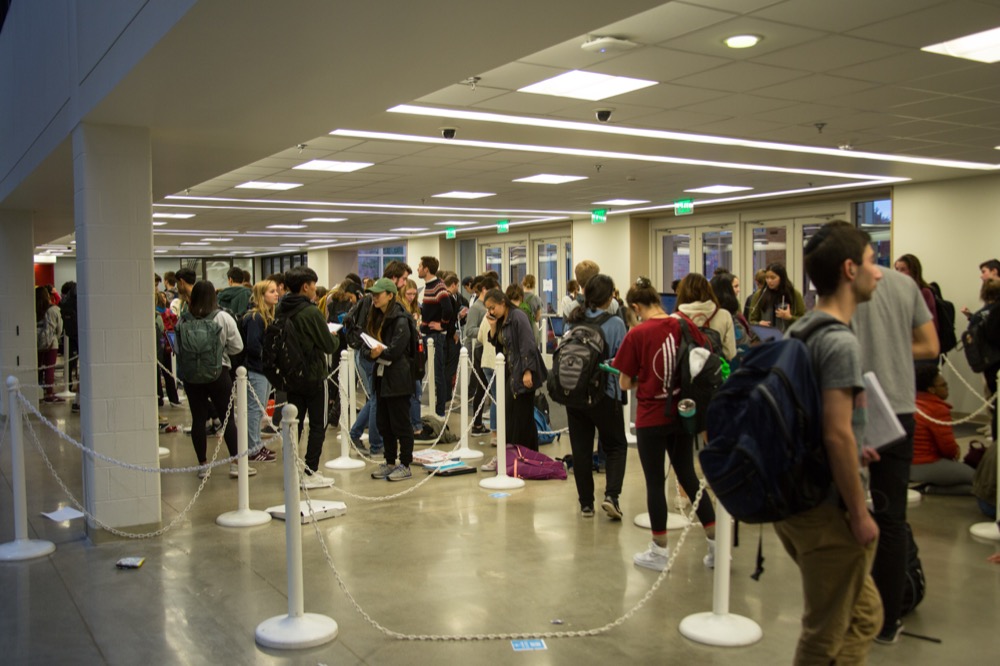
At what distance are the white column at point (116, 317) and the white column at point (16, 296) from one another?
7300 millimetres

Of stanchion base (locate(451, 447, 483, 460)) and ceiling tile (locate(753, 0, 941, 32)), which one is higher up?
ceiling tile (locate(753, 0, 941, 32))

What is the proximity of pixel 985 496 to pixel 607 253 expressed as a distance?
574 inches

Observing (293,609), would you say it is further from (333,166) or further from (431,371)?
(333,166)

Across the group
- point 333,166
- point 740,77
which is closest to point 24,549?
point 740,77

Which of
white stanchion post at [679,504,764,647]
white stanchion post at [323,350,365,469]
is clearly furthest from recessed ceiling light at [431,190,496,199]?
white stanchion post at [679,504,764,647]

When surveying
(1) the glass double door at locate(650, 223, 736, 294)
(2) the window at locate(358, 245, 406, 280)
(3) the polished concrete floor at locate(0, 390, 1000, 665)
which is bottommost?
(3) the polished concrete floor at locate(0, 390, 1000, 665)

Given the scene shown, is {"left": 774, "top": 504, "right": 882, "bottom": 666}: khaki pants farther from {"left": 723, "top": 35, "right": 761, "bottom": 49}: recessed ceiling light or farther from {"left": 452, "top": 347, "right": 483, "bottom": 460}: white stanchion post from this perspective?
{"left": 452, "top": 347, "right": 483, "bottom": 460}: white stanchion post

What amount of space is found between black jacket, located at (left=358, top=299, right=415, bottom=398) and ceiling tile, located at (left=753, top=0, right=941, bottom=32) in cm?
396

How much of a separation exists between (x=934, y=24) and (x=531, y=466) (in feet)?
15.7

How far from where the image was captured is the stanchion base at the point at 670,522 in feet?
20.6

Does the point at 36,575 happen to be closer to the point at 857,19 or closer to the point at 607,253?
the point at 857,19

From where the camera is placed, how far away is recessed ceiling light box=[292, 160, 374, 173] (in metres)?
11.1

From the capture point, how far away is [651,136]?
9.38 metres

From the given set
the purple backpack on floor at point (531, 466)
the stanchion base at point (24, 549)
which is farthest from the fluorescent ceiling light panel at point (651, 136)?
the stanchion base at point (24, 549)
